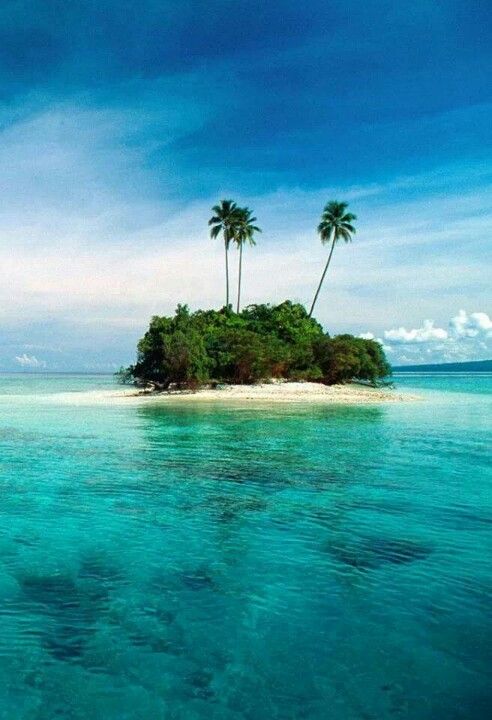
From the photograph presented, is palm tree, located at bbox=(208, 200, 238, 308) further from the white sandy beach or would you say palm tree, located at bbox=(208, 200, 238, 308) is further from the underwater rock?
the underwater rock

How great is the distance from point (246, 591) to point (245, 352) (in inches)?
1716

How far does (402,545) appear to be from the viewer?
29.6ft

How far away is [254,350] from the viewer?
50.7 meters

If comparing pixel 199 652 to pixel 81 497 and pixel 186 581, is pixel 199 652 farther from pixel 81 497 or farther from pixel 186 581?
pixel 81 497

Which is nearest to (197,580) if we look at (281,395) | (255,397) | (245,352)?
(255,397)

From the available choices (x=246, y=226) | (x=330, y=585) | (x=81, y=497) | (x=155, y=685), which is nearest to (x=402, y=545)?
(x=330, y=585)

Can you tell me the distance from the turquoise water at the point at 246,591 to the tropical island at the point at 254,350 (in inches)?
1265

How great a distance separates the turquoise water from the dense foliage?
31.9 meters

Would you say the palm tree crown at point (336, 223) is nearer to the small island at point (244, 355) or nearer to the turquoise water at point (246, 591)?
the small island at point (244, 355)

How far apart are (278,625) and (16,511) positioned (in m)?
6.63

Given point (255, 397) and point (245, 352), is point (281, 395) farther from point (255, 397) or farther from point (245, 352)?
point (245, 352)

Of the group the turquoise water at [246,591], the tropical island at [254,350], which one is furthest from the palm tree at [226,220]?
the turquoise water at [246,591]

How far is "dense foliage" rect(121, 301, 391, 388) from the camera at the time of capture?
4812 centimetres

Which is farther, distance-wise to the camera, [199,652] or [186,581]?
[186,581]
